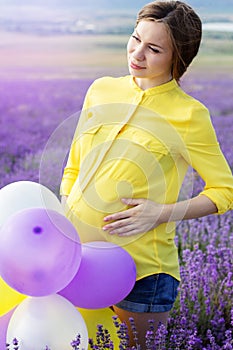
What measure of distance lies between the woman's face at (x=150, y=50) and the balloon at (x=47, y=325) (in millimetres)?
615

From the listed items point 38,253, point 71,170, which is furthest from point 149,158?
point 38,253

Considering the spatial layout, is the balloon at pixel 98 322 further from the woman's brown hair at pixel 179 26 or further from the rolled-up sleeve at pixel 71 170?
the woman's brown hair at pixel 179 26

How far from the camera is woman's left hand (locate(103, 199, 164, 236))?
1.86m

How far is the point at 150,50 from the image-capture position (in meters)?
1.86

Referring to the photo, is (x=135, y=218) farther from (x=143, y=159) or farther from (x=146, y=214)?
(x=143, y=159)

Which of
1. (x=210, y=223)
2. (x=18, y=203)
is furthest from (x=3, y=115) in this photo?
(x=18, y=203)

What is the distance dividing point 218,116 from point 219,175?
4005 mm

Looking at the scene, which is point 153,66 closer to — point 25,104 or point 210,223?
point 210,223

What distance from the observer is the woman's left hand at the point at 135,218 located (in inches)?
73.1

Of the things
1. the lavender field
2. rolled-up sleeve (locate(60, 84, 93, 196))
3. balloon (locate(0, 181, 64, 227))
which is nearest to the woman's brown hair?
the lavender field

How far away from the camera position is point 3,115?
554 cm

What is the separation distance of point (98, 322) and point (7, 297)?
0.80 feet

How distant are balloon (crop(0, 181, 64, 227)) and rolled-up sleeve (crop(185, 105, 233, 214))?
364mm

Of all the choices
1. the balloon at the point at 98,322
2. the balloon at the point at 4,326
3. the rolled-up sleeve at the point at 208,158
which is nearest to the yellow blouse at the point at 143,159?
the rolled-up sleeve at the point at 208,158
